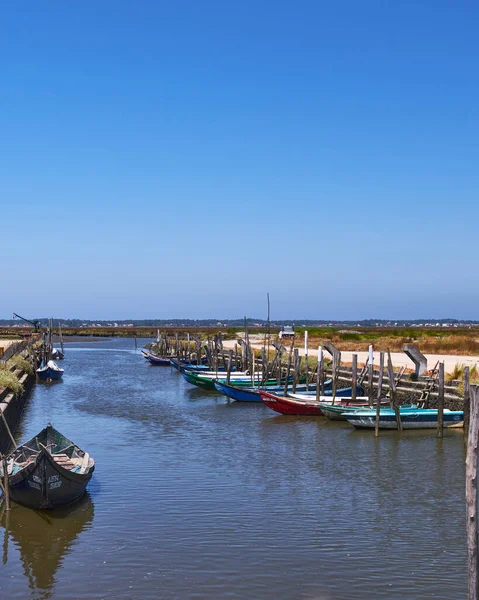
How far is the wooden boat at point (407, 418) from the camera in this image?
2809cm

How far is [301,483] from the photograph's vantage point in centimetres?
2061

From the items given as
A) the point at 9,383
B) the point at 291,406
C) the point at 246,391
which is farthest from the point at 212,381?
the point at 9,383

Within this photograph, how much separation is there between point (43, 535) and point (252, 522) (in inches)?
184

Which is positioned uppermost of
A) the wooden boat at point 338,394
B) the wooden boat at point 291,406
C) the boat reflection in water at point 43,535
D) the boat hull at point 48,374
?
the wooden boat at point 338,394

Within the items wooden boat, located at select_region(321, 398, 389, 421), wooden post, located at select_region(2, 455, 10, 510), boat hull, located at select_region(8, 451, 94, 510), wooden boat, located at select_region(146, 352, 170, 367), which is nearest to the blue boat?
wooden boat, located at select_region(146, 352, 170, 367)

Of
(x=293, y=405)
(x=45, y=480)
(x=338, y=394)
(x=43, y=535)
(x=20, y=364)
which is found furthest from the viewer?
(x=20, y=364)

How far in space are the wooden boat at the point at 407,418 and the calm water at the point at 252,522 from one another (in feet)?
1.57

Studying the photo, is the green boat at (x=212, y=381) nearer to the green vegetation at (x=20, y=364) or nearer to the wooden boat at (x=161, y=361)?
the green vegetation at (x=20, y=364)

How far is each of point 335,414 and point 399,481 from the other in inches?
378

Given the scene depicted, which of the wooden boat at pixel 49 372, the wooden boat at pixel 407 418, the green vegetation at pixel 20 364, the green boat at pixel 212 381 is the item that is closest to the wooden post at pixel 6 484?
the wooden boat at pixel 407 418

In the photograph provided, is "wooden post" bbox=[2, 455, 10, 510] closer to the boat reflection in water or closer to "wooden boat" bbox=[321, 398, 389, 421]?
the boat reflection in water

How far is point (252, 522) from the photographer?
1670 cm

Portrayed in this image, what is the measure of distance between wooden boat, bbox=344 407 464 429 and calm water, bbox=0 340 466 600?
48cm

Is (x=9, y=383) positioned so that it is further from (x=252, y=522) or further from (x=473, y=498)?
(x=473, y=498)
